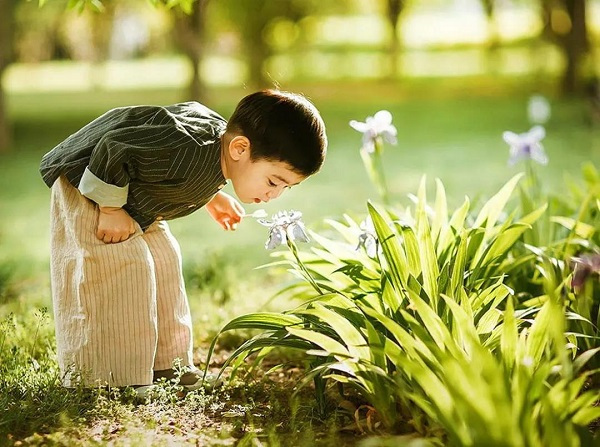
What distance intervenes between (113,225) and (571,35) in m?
10.00

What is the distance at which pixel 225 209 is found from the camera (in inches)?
133

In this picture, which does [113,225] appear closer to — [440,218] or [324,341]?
[324,341]

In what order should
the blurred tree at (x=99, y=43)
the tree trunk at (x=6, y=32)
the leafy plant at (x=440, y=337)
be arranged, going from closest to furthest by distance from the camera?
1. the leafy plant at (x=440, y=337)
2. the tree trunk at (x=6, y=32)
3. the blurred tree at (x=99, y=43)

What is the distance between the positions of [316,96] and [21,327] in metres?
10.4

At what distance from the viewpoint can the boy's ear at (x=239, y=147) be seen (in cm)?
285

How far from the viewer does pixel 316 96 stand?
1365 cm

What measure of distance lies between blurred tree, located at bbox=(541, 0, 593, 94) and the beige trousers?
31.4ft

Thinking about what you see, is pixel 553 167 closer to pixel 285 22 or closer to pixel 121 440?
pixel 121 440

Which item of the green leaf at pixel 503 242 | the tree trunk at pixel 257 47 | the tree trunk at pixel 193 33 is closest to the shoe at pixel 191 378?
the green leaf at pixel 503 242

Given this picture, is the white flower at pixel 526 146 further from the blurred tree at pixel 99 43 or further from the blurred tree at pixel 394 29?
the blurred tree at pixel 99 43

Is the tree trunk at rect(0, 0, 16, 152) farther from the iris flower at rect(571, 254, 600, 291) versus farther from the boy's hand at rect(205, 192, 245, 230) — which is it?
the iris flower at rect(571, 254, 600, 291)

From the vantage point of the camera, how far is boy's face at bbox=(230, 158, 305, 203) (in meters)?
→ 2.84

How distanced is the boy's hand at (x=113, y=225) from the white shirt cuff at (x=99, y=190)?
7 centimetres

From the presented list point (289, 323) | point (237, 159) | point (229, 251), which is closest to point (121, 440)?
point (289, 323)
